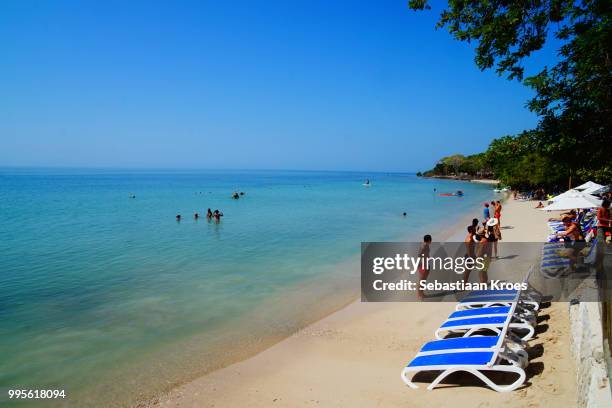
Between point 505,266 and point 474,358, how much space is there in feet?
26.5

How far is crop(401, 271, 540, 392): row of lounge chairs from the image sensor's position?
198 inches

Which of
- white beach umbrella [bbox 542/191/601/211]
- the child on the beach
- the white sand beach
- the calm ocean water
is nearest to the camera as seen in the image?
the white sand beach

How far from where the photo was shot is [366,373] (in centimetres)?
636

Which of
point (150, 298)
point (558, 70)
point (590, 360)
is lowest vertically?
point (150, 298)

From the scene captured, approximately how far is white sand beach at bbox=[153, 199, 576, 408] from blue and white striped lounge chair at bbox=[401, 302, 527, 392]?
0.15 meters

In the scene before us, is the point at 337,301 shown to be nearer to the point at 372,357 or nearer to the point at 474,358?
the point at 372,357

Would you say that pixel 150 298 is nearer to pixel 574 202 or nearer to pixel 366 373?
pixel 366 373

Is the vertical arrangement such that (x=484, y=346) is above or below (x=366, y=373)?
above

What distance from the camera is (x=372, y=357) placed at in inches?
277

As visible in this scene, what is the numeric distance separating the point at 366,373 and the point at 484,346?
2017 millimetres

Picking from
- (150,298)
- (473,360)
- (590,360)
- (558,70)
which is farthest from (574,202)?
(150,298)

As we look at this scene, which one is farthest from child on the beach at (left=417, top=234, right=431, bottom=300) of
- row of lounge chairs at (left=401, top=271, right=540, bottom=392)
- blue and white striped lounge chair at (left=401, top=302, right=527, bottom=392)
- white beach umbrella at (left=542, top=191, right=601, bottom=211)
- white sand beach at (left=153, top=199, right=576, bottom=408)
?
white beach umbrella at (left=542, top=191, right=601, bottom=211)

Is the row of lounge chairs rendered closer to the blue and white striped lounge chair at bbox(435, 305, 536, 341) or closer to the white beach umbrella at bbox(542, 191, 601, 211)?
the blue and white striped lounge chair at bbox(435, 305, 536, 341)

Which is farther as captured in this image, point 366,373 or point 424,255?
point 424,255
